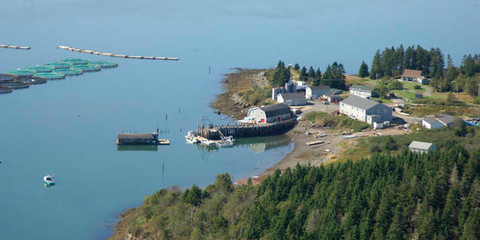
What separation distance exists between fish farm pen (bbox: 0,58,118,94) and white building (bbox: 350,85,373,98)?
27.1m

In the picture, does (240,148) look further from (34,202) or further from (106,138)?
(34,202)

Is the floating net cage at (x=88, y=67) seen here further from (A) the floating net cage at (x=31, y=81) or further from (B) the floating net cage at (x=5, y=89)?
(B) the floating net cage at (x=5, y=89)

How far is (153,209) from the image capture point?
2872 cm

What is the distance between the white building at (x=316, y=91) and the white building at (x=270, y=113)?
166 inches

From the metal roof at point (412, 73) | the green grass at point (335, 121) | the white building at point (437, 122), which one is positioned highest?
the metal roof at point (412, 73)

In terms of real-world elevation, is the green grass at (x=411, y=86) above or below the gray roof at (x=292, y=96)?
above

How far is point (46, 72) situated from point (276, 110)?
27.4m

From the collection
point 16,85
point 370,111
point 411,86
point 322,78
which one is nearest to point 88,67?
point 16,85

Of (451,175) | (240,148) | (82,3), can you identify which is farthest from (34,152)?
(82,3)

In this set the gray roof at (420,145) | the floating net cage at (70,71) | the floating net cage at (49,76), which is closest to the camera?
the gray roof at (420,145)

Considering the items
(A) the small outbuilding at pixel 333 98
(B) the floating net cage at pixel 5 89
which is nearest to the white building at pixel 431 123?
(A) the small outbuilding at pixel 333 98

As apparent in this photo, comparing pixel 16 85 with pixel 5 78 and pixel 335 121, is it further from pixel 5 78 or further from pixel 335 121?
pixel 335 121

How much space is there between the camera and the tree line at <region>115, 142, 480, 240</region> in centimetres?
2386

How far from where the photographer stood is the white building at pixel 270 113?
4547 cm
